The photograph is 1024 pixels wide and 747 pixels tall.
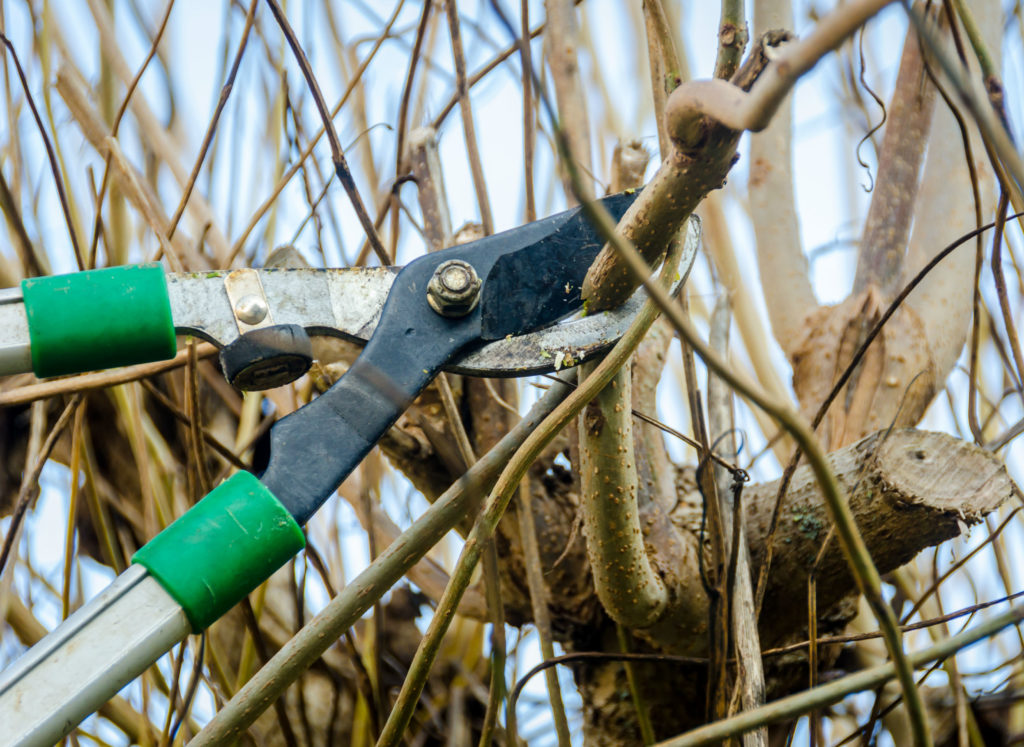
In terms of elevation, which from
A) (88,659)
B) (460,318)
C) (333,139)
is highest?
(333,139)

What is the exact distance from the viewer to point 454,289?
64 cm

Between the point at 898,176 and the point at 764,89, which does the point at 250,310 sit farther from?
the point at 898,176

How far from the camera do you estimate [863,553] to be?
40 centimetres

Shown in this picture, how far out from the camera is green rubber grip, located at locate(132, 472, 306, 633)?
0.52 m

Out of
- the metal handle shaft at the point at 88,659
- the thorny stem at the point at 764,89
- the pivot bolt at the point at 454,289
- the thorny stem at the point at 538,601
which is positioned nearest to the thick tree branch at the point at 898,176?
the thorny stem at the point at 538,601

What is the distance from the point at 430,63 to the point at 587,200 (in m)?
1.05

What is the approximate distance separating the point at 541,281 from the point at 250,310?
200 millimetres

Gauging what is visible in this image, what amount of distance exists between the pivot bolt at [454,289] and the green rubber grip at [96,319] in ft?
0.57

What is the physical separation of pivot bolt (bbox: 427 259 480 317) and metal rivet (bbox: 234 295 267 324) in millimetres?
114

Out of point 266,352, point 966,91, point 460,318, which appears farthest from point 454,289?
point 966,91

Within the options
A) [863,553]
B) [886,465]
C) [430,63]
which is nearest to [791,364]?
[886,465]

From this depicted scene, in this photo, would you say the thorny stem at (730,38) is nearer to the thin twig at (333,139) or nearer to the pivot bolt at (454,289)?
the pivot bolt at (454,289)

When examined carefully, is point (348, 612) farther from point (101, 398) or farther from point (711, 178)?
point (101, 398)

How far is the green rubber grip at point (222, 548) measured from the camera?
0.52 metres
